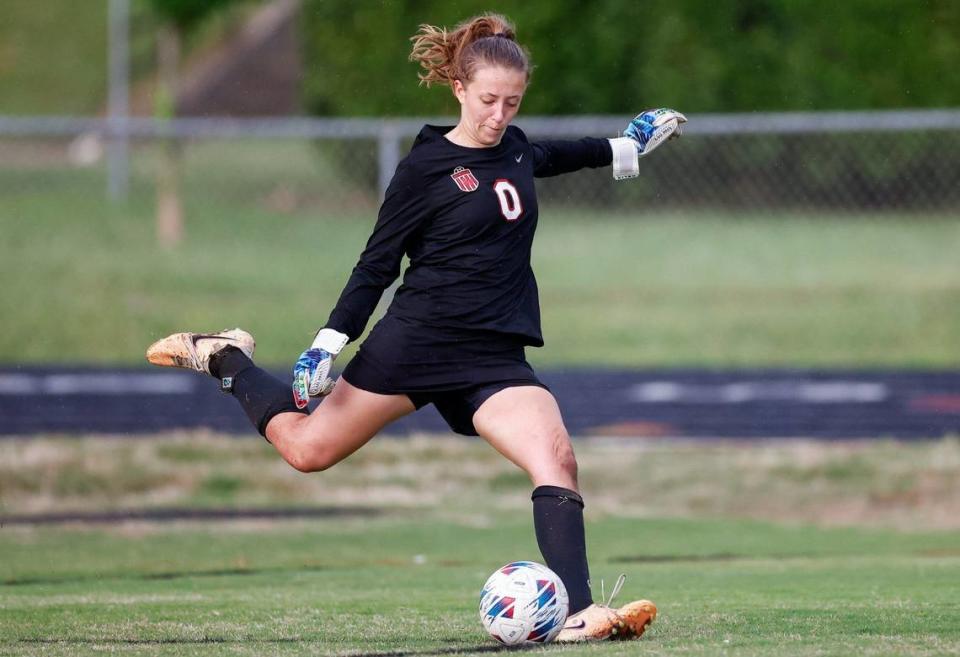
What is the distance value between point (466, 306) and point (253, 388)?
1129 mm

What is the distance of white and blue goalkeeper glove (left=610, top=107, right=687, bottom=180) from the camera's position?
6.32m

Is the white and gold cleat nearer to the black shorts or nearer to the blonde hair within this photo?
the black shorts

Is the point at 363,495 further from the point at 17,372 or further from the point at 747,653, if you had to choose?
the point at 747,653

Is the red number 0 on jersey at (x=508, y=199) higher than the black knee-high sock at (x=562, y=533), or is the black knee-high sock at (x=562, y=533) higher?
the red number 0 on jersey at (x=508, y=199)

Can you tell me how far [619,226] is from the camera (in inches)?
632

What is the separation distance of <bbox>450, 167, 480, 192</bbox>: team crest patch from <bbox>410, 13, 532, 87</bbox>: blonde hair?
1.07 feet

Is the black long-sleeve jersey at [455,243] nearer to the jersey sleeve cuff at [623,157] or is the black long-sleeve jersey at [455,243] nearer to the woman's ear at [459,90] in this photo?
the woman's ear at [459,90]

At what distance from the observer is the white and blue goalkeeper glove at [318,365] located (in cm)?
562

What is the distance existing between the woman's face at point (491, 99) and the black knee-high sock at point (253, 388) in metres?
1.29

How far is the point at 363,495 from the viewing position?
11.3 metres

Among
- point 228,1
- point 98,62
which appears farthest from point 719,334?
point 98,62

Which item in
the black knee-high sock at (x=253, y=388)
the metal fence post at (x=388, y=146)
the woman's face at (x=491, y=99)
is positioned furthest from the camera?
the metal fence post at (x=388, y=146)

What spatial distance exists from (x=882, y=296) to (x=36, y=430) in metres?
9.19

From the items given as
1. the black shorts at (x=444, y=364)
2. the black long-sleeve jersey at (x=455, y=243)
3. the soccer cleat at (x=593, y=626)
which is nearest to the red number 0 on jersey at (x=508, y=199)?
the black long-sleeve jersey at (x=455, y=243)
